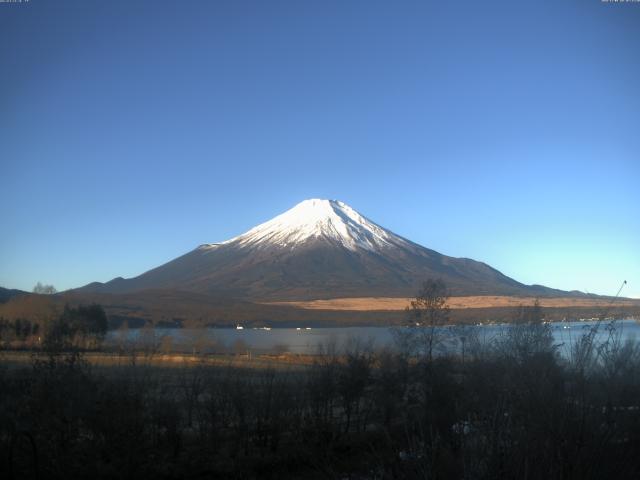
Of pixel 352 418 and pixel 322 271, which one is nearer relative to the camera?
pixel 352 418

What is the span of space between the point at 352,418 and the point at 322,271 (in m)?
152

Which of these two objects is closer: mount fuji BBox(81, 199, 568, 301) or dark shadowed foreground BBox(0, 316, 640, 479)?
dark shadowed foreground BBox(0, 316, 640, 479)

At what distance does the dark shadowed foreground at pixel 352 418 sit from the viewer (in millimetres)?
4211

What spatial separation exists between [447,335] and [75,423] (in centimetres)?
1759

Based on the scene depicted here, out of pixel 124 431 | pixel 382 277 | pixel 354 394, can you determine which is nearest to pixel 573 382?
pixel 124 431

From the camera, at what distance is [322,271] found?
170m

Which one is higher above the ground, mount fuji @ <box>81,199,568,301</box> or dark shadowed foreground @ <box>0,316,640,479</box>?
mount fuji @ <box>81,199,568,301</box>

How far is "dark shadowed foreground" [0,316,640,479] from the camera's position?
4.21 meters

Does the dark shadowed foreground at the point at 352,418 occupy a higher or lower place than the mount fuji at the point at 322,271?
lower

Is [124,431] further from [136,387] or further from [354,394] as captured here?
[354,394]

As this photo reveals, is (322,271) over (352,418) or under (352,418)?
over

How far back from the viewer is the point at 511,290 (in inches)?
6068

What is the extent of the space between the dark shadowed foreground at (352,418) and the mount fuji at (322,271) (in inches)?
4761

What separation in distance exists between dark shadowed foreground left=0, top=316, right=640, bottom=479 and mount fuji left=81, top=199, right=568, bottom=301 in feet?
397
